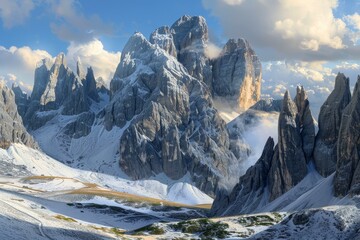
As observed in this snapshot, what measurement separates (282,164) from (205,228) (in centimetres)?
8186

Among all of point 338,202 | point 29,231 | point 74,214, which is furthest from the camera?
point 74,214

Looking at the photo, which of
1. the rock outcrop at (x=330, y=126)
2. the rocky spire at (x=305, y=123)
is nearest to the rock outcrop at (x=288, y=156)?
the rocky spire at (x=305, y=123)

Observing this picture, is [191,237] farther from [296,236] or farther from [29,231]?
[29,231]

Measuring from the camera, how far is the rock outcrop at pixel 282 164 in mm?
174750

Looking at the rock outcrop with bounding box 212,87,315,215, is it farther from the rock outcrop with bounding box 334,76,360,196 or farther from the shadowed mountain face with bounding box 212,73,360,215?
the rock outcrop with bounding box 334,76,360,196

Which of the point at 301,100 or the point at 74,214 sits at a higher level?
the point at 301,100

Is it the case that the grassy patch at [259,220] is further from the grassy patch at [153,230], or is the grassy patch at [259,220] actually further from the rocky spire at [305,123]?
the rocky spire at [305,123]

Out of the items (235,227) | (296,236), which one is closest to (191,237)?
(235,227)

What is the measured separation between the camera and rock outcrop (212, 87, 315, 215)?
573ft

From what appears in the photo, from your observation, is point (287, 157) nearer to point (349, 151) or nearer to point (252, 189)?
point (252, 189)

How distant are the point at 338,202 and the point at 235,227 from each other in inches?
1243

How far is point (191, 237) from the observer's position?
317 ft

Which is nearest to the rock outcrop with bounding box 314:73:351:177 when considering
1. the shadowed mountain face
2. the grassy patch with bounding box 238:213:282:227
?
the shadowed mountain face

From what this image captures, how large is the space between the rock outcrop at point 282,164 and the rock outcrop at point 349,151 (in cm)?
4193
